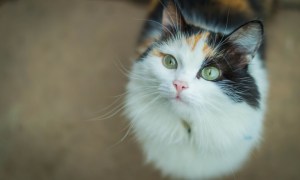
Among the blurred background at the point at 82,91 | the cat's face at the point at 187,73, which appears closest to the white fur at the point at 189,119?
the cat's face at the point at 187,73

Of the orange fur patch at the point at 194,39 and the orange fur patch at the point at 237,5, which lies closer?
the orange fur patch at the point at 194,39

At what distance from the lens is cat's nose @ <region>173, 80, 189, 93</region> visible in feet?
2.86

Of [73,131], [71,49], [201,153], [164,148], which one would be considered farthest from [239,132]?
[71,49]

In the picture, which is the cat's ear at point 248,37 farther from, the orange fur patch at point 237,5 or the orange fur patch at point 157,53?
the orange fur patch at point 237,5

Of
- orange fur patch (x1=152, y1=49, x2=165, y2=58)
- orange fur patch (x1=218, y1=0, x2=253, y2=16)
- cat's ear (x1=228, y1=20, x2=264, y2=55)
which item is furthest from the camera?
orange fur patch (x1=218, y1=0, x2=253, y2=16)

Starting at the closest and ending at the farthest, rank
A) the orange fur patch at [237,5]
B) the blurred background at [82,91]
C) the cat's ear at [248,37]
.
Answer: the cat's ear at [248,37], the orange fur patch at [237,5], the blurred background at [82,91]

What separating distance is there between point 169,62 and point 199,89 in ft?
0.40

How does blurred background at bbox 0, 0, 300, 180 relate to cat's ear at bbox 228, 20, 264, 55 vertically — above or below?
below

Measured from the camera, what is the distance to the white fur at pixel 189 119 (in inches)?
35.7

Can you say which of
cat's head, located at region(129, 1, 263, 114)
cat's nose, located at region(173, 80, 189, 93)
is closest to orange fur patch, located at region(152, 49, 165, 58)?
cat's head, located at region(129, 1, 263, 114)

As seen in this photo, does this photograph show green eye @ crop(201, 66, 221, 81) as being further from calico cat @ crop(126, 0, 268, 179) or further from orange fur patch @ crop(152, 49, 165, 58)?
orange fur patch @ crop(152, 49, 165, 58)

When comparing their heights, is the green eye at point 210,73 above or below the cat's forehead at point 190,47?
below

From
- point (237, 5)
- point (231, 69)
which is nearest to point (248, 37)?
point (231, 69)

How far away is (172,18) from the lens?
1.00 metres
